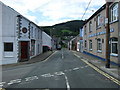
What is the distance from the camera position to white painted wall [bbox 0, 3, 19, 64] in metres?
17.8

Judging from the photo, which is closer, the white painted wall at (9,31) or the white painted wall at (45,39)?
the white painted wall at (9,31)

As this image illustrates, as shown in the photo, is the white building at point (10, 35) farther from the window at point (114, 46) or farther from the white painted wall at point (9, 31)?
the window at point (114, 46)

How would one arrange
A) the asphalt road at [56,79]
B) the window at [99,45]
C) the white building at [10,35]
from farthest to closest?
the window at [99,45] < the white building at [10,35] < the asphalt road at [56,79]

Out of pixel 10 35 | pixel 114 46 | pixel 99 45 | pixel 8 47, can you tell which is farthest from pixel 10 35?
pixel 99 45

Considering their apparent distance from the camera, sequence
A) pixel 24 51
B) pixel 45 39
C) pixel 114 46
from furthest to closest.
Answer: pixel 45 39
pixel 24 51
pixel 114 46

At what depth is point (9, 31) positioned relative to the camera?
18062 millimetres

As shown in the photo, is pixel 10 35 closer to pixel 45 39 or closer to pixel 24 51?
pixel 24 51

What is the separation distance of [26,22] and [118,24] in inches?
462

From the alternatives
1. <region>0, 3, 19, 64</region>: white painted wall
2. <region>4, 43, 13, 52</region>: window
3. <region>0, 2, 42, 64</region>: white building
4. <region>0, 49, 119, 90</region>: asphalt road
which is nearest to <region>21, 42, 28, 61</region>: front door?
<region>0, 2, 42, 64</region>: white building

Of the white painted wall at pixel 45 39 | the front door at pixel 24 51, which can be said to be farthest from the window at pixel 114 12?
the white painted wall at pixel 45 39

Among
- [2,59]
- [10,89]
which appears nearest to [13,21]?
[2,59]

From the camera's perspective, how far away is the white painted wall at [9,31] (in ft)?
58.3

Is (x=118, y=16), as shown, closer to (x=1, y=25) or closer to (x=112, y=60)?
(x=112, y=60)

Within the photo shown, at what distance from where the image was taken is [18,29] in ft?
61.6
